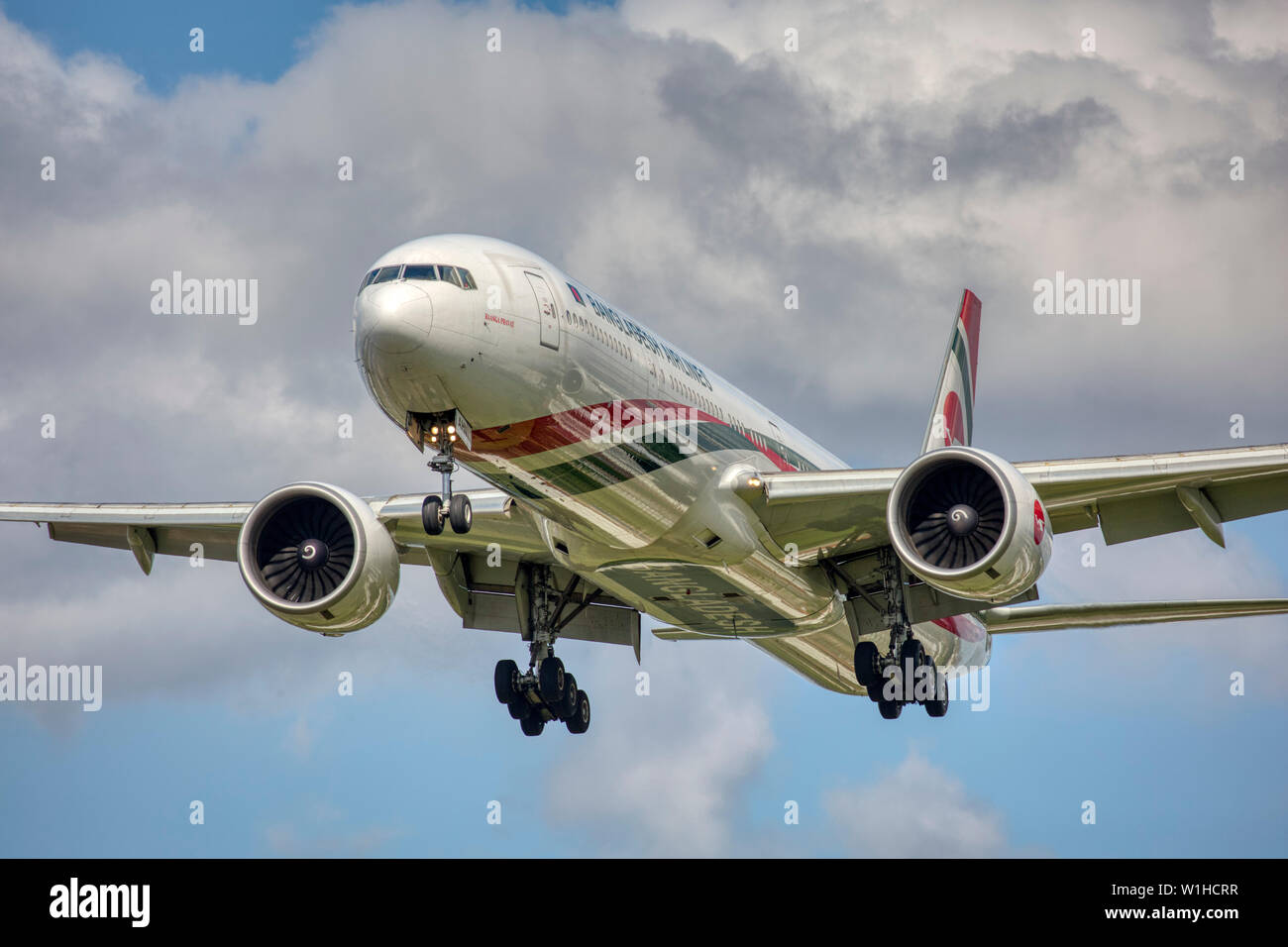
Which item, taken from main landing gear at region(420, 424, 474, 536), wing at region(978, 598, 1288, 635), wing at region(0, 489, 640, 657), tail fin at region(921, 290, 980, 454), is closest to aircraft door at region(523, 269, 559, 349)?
main landing gear at region(420, 424, 474, 536)

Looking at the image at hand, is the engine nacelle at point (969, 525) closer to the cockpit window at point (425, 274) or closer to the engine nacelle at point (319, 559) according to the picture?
the cockpit window at point (425, 274)

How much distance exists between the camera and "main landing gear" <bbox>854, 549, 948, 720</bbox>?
30172 mm

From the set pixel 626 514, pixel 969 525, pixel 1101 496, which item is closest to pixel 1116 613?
pixel 1101 496

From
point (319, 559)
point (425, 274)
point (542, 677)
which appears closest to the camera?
point (425, 274)

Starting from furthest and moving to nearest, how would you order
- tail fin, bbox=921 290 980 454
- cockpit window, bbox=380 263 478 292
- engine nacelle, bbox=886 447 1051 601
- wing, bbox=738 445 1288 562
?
tail fin, bbox=921 290 980 454, wing, bbox=738 445 1288 562, engine nacelle, bbox=886 447 1051 601, cockpit window, bbox=380 263 478 292

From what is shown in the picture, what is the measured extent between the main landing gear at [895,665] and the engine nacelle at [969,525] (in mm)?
3978

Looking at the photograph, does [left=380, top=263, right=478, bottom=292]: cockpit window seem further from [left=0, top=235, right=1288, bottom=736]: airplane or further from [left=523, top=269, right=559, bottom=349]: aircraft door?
[left=523, top=269, right=559, bottom=349]: aircraft door

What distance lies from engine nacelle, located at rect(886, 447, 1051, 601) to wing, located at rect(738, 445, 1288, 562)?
1.00 m

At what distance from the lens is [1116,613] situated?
1212 inches

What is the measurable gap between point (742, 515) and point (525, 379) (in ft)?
19.3

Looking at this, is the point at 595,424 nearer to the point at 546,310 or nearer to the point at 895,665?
the point at 546,310

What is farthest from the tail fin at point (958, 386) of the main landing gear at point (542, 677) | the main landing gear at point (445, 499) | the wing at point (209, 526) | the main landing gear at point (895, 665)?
the main landing gear at point (445, 499)

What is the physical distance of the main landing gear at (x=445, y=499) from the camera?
2206cm

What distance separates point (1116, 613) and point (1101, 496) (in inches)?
161
